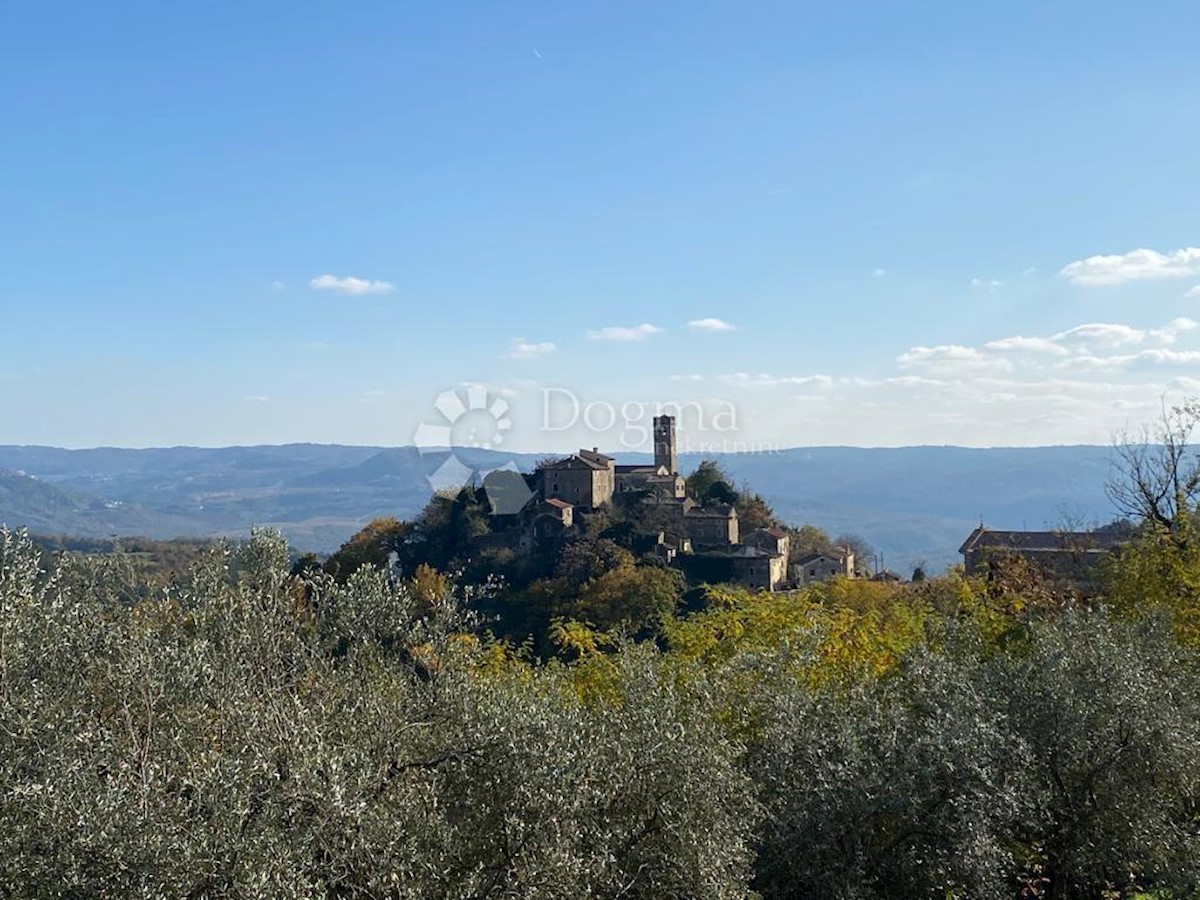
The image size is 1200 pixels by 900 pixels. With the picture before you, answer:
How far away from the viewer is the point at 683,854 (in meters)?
8.87

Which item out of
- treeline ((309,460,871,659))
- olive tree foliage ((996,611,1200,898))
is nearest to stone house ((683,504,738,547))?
treeline ((309,460,871,659))

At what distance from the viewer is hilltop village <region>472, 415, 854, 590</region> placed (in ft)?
214

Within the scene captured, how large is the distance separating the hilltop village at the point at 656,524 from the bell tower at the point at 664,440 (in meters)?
7.30

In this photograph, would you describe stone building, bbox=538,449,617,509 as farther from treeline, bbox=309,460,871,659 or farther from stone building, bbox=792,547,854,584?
stone building, bbox=792,547,854,584

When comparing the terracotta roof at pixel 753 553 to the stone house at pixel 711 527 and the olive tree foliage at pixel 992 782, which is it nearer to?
the stone house at pixel 711 527

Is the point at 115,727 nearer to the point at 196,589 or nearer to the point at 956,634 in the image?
the point at 196,589

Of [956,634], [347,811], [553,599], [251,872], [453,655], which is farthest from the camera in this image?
[553,599]

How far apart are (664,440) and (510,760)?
7789cm

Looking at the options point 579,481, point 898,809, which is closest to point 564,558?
point 579,481

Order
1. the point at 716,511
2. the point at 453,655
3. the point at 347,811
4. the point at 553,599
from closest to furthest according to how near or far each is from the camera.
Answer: the point at 347,811, the point at 453,655, the point at 553,599, the point at 716,511

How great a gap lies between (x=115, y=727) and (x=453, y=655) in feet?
10.9

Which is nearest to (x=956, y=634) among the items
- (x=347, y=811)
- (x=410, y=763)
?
(x=410, y=763)

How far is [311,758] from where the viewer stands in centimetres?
745

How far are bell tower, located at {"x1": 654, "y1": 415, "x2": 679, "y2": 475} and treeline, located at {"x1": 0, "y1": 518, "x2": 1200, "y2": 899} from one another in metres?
70.4
